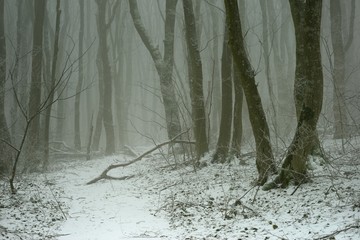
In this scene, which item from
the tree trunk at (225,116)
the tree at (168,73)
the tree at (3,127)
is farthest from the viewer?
the tree at (168,73)

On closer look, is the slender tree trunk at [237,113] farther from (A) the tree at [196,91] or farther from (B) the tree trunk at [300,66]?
(B) the tree trunk at [300,66]

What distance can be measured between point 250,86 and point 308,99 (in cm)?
125

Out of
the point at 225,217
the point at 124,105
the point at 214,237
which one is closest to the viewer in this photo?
the point at 214,237

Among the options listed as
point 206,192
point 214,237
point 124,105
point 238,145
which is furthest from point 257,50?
point 214,237

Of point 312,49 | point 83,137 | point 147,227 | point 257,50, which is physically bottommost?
point 83,137

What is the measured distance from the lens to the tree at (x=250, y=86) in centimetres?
689

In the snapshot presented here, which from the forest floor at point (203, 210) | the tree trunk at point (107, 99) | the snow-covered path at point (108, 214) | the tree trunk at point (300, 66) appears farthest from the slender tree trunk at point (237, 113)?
the tree trunk at point (107, 99)

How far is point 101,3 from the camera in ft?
70.2

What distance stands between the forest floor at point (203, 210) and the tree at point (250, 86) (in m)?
0.64

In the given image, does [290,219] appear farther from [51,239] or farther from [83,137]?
[83,137]

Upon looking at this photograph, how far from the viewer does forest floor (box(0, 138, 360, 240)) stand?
4.83m

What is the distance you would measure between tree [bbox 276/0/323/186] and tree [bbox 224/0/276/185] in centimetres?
62

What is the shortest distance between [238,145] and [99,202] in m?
4.32

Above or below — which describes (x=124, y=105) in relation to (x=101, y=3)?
below
